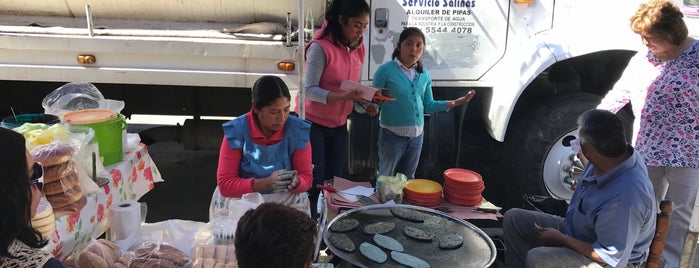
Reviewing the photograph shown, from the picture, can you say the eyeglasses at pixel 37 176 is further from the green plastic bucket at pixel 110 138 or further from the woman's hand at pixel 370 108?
the woman's hand at pixel 370 108

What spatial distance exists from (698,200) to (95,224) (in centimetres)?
264

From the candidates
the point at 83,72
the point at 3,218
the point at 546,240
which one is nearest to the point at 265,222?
the point at 3,218

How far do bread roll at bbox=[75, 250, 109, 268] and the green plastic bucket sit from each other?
0.84 m

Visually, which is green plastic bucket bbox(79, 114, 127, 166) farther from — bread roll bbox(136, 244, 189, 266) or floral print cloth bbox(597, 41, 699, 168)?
floral print cloth bbox(597, 41, 699, 168)

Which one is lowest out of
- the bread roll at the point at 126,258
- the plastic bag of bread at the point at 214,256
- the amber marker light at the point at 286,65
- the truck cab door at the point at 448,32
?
the bread roll at the point at 126,258

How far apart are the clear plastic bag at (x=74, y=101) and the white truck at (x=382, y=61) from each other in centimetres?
71

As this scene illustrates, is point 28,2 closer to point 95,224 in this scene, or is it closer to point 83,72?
point 83,72

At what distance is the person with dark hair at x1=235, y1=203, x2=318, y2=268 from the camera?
3.87 feet

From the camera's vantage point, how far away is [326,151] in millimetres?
3023

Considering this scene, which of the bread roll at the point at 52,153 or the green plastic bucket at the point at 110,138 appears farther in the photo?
the green plastic bucket at the point at 110,138

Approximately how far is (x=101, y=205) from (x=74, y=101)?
0.71m

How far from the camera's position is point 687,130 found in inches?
102

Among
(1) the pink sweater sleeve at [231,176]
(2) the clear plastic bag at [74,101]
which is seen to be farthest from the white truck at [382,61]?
(1) the pink sweater sleeve at [231,176]

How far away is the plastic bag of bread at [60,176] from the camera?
1.81 m
